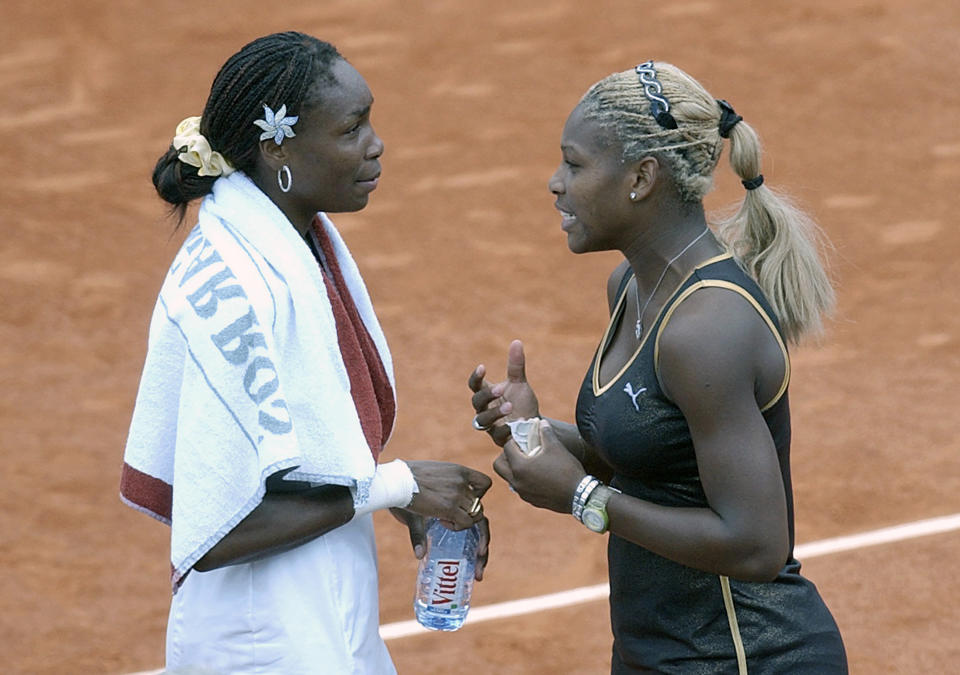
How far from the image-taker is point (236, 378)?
11.3 ft

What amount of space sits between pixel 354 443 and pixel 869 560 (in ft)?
12.3

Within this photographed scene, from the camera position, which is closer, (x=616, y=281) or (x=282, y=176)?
(x=282, y=176)

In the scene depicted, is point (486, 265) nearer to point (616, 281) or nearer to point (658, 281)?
point (616, 281)

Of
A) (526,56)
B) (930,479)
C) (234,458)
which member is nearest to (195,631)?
(234,458)

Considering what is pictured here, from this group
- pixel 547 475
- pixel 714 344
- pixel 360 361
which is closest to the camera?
pixel 714 344

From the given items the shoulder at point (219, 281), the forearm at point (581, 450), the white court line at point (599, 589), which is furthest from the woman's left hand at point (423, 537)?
the white court line at point (599, 589)

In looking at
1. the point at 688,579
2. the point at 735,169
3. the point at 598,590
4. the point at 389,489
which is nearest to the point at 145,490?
the point at 389,489

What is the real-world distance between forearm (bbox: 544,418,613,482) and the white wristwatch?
484 mm

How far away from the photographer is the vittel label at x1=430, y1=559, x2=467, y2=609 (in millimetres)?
4125

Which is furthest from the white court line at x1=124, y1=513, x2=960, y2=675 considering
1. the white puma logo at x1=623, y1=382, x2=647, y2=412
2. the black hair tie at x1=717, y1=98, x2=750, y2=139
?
the black hair tie at x1=717, y1=98, x2=750, y2=139

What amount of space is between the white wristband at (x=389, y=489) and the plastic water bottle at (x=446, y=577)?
0.32 m

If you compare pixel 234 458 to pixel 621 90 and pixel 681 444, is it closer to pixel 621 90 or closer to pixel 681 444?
pixel 681 444

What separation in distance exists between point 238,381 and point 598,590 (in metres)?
3.41

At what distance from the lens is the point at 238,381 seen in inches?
136
